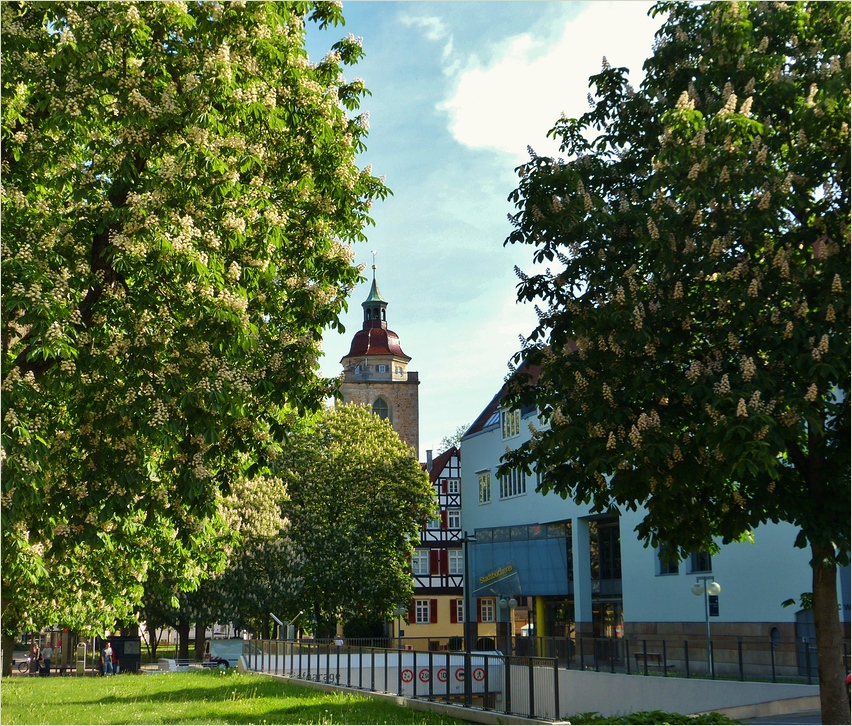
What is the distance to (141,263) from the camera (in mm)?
11492

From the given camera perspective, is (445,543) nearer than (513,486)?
No

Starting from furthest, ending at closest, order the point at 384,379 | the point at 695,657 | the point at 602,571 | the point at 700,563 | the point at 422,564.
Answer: the point at 384,379, the point at 422,564, the point at 602,571, the point at 700,563, the point at 695,657

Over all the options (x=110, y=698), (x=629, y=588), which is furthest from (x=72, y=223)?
(x=629, y=588)

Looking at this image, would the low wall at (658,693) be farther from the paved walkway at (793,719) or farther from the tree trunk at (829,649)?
the tree trunk at (829,649)

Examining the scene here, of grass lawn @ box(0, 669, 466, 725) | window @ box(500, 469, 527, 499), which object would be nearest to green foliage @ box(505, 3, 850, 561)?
grass lawn @ box(0, 669, 466, 725)

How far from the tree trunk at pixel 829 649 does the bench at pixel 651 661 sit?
16.9 meters

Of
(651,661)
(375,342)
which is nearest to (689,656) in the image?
(651,661)

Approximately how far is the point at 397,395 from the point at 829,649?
90.4 m

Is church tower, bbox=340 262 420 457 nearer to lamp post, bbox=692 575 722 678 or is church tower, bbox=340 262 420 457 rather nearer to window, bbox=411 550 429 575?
window, bbox=411 550 429 575

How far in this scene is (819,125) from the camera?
40.1ft

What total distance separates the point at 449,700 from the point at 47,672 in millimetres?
27396

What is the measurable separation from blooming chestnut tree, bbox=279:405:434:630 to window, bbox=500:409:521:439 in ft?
16.9

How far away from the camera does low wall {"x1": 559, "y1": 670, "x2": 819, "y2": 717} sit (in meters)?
25.3

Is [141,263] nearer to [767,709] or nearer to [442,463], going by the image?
[767,709]
